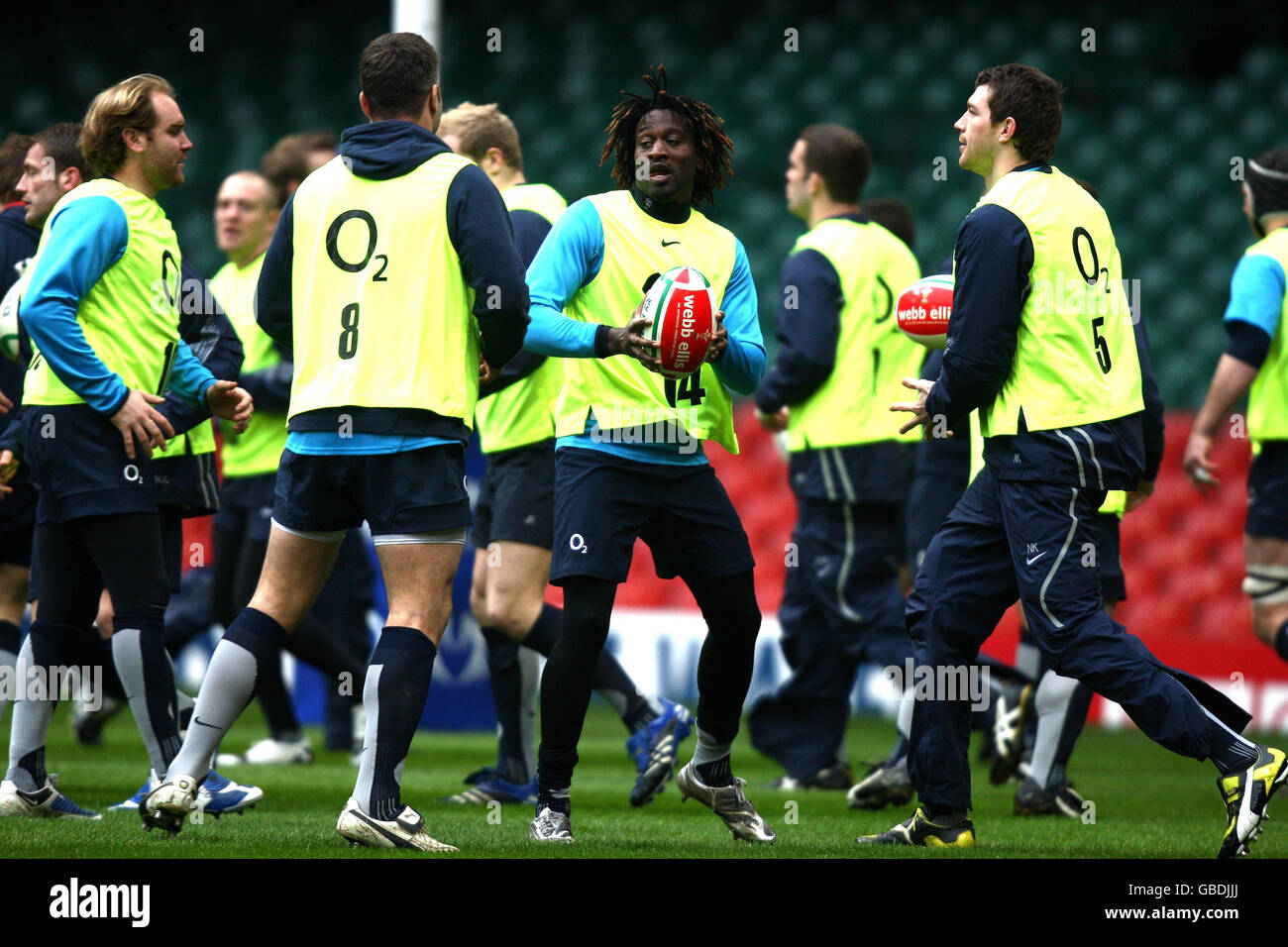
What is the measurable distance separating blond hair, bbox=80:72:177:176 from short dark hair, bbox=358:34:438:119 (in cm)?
93

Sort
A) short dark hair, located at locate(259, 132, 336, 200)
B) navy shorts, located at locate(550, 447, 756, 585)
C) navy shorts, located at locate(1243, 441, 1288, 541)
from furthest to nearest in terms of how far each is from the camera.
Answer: short dark hair, located at locate(259, 132, 336, 200), navy shorts, located at locate(1243, 441, 1288, 541), navy shorts, located at locate(550, 447, 756, 585)

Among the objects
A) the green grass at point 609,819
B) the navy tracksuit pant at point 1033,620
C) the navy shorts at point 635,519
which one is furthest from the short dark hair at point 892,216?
the navy shorts at point 635,519

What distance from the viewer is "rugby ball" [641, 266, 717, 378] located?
4426mm

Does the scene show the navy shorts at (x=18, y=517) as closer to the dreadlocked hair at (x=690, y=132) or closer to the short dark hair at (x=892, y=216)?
the dreadlocked hair at (x=690, y=132)

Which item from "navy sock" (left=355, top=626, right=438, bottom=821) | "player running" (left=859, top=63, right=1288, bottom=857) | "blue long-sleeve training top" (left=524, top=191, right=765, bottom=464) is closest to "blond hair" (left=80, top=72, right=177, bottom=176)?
"blue long-sleeve training top" (left=524, top=191, right=765, bottom=464)

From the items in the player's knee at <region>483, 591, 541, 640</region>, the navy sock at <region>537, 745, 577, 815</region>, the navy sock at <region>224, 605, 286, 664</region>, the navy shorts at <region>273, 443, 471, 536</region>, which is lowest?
the navy sock at <region>537, 745, 577, 815</region>

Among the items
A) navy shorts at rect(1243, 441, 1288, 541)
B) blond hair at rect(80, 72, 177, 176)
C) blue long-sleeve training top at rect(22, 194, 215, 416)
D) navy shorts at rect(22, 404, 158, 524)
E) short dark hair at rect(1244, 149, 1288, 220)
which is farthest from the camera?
short dark hair at rect(1244, 149, 1288, 220)

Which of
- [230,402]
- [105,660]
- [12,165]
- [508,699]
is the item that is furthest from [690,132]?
[105,660]

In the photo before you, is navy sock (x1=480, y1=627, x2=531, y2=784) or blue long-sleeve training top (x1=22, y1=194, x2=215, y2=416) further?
navy sock (x1=480, y1=627, x2=531, y2=784)

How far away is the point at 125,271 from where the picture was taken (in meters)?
4.96

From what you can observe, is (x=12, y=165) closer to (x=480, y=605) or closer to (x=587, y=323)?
(x=480, y=605)

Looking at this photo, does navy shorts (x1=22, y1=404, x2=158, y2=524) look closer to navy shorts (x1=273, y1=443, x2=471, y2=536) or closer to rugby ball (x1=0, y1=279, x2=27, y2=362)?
rugby ball (x1=0, y1=279, x2=27, y2=362)

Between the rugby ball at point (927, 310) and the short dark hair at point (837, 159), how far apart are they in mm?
1687
